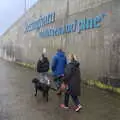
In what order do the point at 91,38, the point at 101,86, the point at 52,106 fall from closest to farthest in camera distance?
the point at 52,106, the point at 101,86, the point at 91,38

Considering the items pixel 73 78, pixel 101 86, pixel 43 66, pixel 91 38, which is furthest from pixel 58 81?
pixel 91 38

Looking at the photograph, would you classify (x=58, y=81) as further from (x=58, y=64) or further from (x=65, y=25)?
(x=65, y=25)

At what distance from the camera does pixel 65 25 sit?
1998 cm

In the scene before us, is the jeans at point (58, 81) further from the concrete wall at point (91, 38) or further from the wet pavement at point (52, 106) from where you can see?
the concrete wall at point (91, 38)

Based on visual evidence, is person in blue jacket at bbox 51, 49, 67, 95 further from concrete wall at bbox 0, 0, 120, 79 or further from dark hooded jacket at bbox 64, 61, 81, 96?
dark hooded jacket at bbox 64, 61, 81, 96

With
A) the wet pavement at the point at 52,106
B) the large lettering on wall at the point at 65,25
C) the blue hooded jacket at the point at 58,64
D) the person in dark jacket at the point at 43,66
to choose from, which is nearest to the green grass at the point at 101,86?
the wet pavement at the point at 52,106

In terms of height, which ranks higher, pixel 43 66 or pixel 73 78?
pixel 43 66

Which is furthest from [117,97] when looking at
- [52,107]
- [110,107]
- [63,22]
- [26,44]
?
[26,44]

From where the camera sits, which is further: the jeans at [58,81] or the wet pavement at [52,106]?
the jeans at [58,81]

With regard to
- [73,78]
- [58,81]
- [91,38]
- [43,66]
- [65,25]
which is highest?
[65,25]

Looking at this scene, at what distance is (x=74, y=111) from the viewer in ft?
35.2

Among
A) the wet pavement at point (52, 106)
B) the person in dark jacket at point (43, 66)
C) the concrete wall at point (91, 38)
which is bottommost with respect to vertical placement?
the wet pavement at point (52, 106)

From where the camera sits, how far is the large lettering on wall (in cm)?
1608

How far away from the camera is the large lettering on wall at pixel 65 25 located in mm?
16078
